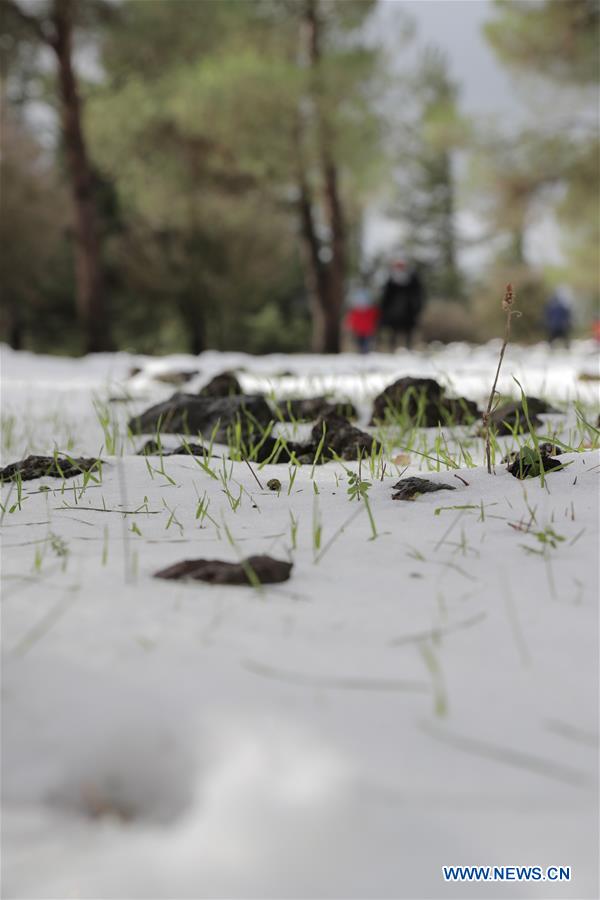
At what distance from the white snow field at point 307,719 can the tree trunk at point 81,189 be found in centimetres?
1155

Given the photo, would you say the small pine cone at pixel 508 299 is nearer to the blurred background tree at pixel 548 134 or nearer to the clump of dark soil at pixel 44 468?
the clump of dark soil at pixel 44 468

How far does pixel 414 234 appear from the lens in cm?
4109

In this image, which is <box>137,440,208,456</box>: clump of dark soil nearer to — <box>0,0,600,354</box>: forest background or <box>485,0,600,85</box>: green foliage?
<box>0,0,600,354</box>: forest background

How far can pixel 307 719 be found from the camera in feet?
2.78

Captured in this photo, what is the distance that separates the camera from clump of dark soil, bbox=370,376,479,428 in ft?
9.60

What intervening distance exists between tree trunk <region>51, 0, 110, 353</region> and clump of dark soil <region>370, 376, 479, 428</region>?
32.9 feet

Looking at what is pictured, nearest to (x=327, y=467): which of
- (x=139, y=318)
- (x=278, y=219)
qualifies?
(x=278, y=219)

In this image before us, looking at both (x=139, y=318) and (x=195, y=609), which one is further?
(x=139, y=318)

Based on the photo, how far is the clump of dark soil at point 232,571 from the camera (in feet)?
3.97

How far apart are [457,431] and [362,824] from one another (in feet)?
7.23

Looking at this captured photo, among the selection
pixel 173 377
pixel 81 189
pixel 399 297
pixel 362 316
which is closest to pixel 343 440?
pixel 173 377

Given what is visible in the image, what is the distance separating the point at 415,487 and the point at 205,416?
140 cm

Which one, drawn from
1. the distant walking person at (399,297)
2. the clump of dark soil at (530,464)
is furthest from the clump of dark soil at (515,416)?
the distant walking person at (399,297)

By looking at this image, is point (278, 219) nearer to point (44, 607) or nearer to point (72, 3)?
point (72, 3)
